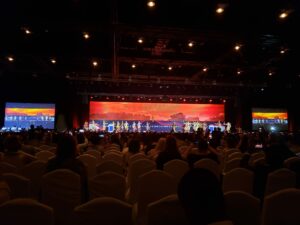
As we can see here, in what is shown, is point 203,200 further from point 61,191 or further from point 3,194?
point 61,191

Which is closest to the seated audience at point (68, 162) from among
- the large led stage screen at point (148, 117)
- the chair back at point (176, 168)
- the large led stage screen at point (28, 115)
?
the chair back at point (176, 168)

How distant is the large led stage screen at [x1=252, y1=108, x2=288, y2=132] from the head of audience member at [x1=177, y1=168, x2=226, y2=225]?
23857mm

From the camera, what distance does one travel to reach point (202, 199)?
1342 mm

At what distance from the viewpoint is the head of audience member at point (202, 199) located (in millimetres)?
1335

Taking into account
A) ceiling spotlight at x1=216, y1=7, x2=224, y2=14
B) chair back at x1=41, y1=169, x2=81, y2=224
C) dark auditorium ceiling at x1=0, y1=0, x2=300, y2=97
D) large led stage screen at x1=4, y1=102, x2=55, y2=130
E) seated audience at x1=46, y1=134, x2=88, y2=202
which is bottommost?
chair back at x1=41, y1=169, x2=81, y2=224

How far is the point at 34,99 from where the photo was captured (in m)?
21.2

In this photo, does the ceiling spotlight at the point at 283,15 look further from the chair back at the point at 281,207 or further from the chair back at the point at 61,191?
the chair back at the point at 61,191

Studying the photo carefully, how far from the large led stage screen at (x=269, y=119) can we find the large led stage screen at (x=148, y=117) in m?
3.09

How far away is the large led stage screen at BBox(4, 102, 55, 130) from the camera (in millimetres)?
20688

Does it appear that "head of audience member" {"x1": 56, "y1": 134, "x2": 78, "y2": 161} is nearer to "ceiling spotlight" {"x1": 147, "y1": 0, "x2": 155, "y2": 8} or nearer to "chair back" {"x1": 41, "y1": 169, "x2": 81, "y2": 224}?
"chair back" {"x1": 41, "y1": 169, "x2": 81, "y2": 224}

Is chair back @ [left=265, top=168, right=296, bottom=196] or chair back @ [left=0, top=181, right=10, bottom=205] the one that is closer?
chair back @ [left=0, top=181, right=10, bottom=205]

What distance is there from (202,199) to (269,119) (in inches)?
968

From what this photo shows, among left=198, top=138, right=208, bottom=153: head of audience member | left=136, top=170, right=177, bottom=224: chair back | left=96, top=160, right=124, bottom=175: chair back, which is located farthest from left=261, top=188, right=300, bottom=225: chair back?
left=198, top=138, right=208, bottom=153: head of audience member

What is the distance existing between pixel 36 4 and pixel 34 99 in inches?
549
